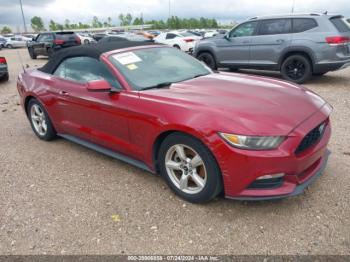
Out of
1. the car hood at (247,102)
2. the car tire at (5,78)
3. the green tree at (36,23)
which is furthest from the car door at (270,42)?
the green tree at (36,23)

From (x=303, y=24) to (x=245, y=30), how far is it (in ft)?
5.56

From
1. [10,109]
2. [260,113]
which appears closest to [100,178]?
[260,113]

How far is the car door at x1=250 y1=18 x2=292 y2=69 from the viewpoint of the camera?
8219 mm

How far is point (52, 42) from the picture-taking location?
681 inches

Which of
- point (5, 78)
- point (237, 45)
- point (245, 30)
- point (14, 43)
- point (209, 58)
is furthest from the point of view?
point (14, 43)

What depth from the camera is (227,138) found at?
254 cm

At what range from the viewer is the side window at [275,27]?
8.23 m

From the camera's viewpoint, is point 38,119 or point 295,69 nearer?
point 38,119

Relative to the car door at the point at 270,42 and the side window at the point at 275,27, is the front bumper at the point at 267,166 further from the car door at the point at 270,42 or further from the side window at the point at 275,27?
the side window at the point at 275,27

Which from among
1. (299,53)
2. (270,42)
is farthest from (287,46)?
(270,42)

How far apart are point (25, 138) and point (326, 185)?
4.44 meters

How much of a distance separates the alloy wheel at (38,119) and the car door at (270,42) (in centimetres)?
624

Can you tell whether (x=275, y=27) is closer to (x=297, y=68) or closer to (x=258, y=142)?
(x=297, y=68)

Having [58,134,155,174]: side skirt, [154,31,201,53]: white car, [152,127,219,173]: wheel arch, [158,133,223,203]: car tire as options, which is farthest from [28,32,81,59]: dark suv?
[158,133,223,203]: car tire
